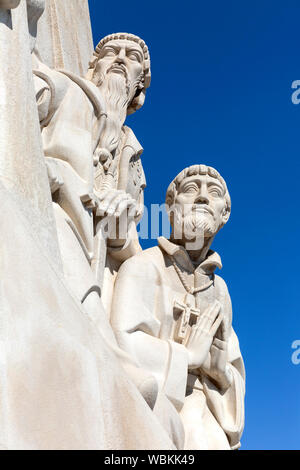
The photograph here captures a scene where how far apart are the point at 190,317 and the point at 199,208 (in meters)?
0.84

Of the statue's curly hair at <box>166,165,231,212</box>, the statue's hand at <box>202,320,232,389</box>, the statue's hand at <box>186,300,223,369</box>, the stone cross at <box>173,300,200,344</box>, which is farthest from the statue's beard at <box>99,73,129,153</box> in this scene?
the statue's hand at <box>202,320,232,389</box>

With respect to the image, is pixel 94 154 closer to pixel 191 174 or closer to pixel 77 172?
pixel 77 172

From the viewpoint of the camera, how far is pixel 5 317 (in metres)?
2.69

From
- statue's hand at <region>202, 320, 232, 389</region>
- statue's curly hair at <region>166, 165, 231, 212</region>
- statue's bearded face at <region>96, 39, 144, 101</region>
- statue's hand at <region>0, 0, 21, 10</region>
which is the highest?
statue's bearded face at <region>96, 39, 144, 101</region>

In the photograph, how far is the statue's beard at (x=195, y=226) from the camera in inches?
211

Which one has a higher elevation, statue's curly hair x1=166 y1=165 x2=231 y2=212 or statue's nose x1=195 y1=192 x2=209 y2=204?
statue's curly hair x1=166 y1=165 x2=231 y2=212

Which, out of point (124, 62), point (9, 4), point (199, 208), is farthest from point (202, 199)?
point (9, 4)

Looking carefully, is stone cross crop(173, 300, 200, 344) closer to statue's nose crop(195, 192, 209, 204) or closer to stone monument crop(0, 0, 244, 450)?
stone monument crop(0, 0, 244, 450)

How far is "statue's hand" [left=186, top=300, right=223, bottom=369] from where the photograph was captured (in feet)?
16.0

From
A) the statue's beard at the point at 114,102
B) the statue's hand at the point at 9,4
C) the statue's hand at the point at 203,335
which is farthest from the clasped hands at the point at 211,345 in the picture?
the statue's hand at the point at 9,4

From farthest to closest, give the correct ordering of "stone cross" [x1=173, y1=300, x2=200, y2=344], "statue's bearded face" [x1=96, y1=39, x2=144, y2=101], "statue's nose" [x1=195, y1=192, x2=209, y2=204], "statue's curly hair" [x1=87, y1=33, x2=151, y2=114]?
1. "statue's curly hair" [x1=87, y1=33, x2=151, y2=114]
2. "statue's bearded face" [x1=96, y1=39, x2=144, y2=101]
3. "statue's nose" [x1=195, y1=192, x2=209, y2=204]
4. "stone cross" [x1=173, y1=300, x2=200, y2=344]

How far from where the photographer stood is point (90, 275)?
3975 millimetres

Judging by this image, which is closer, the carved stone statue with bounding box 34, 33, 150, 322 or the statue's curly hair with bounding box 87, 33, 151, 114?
the carved stone statue with bounding box 34, 33, 150, 322

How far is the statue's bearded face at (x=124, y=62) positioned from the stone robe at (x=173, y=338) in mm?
1362
